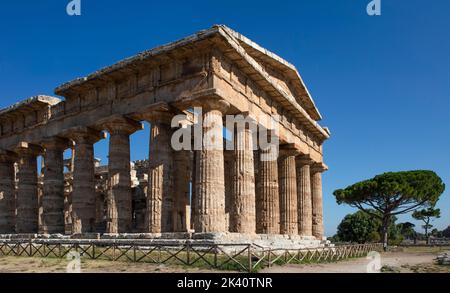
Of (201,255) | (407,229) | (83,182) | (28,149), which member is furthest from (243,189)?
(407,229)

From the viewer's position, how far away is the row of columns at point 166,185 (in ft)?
65.0

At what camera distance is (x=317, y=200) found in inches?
1364

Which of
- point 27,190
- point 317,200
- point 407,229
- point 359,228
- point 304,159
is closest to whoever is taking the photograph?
point 27,190

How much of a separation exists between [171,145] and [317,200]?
16.4 metres

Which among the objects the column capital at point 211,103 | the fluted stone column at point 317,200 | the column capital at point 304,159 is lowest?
the fluted stone column at point 317,200

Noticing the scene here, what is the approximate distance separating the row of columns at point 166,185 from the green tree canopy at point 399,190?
1680 centimetres

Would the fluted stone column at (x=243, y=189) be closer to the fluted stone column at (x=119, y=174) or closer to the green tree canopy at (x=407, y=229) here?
the fluted stone column at (x=119, y=174)

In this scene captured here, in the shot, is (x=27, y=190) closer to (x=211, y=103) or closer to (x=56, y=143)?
(x=56, y=143)

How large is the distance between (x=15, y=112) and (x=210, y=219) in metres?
17.9

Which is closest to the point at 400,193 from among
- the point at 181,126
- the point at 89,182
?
the point at 181,126

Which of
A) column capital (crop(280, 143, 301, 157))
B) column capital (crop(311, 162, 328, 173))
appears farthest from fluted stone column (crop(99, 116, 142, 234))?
column capital (crop(311, 162, 328, 173))

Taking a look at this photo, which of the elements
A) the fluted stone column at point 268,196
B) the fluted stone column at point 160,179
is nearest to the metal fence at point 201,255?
the fluted stone column at point 160,179
